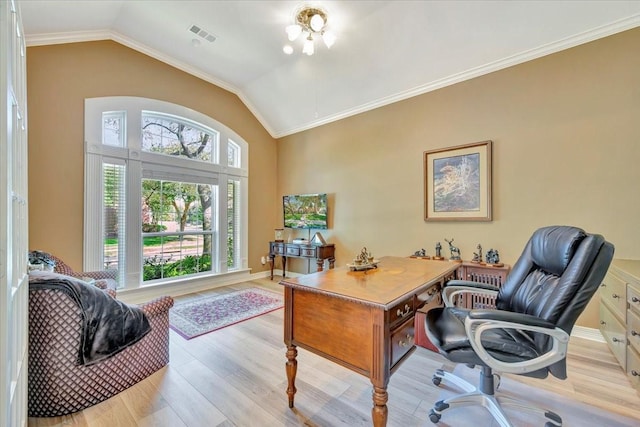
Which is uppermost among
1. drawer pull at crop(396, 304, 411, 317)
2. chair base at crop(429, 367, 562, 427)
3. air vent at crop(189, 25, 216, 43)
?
air vent at crop(189, 25, 216, 43)

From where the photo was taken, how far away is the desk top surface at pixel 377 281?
1412mm

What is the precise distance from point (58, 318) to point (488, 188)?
13.7 ft

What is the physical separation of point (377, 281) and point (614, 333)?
2295 mm

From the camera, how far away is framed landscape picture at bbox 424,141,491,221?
3340mm

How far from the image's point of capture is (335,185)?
4871mm

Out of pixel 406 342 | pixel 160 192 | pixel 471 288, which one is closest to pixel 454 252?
pixel 471 288

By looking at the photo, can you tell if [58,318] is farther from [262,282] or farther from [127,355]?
[262,282]

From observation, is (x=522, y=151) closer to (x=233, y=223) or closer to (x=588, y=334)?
(x=588, y=334)

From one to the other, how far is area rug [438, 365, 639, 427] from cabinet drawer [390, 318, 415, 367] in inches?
23.5

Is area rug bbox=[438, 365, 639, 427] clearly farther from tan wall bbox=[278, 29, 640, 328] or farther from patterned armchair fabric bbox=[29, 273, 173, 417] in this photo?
patterned armchair fabric bbox=[29, 273, 173, 417]

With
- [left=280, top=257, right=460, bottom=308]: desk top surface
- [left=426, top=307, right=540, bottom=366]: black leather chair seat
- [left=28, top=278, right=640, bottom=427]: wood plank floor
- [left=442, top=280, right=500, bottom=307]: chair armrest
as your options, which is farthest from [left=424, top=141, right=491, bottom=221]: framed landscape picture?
[left=426, top=307, right=540, bottom=366]: black leather chair seat

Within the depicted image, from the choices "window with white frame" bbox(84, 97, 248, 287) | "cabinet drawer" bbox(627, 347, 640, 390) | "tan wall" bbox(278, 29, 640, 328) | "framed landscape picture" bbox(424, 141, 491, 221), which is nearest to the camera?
"cabinet drawer" bbox(627, 347, 640, 390)

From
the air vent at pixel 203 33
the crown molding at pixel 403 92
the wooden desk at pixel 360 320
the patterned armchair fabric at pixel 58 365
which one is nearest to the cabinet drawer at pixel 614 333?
the wooden desk at pixel 360 320

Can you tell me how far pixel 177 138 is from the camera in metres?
4.50
